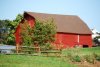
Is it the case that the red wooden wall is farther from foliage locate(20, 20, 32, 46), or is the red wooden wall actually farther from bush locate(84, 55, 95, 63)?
bush locate(84, 55, 95, 63)

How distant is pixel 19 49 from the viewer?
28.1 m

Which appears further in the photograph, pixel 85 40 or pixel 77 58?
pixel 85 40

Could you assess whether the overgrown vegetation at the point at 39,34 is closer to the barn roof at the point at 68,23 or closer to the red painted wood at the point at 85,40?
the barn roof at the point at 68,23

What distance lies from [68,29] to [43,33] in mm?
15109

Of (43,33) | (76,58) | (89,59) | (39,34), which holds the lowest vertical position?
(89,59)

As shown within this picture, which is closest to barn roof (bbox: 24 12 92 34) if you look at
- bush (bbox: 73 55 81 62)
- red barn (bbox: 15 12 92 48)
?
red barn (bbox: 15 12 92 48)

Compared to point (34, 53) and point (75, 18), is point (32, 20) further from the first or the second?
point (34, 53)

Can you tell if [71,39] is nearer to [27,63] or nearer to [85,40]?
[85,40]

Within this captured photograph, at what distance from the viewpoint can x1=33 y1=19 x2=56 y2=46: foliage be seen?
34641 millimetres

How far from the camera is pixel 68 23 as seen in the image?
170 feet

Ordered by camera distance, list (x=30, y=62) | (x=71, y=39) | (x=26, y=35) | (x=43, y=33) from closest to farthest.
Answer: (x=30, y=62) → (x=26, y=35) → (x=43, y=33) → (x=71, y=39)

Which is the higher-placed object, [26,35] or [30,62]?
[26,35]

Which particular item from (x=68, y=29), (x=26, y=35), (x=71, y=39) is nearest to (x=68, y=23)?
(x=68, y=29)

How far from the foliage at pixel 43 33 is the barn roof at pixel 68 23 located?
38.7 feet
